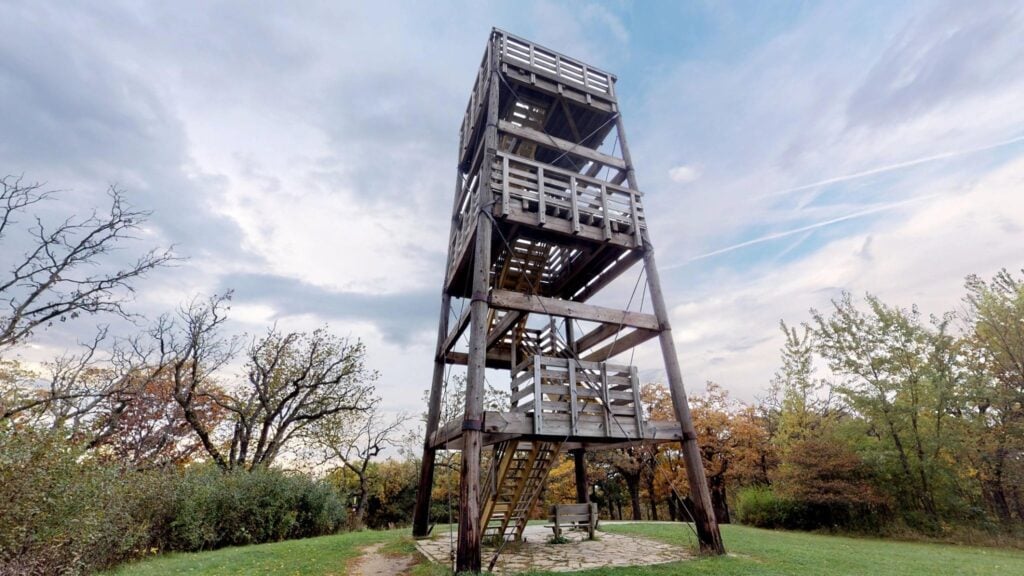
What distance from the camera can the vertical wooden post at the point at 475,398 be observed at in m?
6.48

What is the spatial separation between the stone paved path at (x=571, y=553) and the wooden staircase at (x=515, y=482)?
2.32 ft

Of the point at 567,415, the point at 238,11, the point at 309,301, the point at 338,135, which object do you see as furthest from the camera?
the point at 309,301

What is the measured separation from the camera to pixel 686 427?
27.9 feet

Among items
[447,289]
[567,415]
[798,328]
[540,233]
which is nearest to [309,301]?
[447,289]

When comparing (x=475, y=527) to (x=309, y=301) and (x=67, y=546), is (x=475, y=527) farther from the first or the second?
(x=309, y=301)

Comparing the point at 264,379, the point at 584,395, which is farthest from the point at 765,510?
the point at 264,379

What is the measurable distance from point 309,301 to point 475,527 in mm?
17395

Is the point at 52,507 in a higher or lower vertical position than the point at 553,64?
lower

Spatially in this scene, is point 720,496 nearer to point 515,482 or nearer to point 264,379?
point 515,482

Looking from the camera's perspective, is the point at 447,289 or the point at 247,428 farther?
the point at 247,428

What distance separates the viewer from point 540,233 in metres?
9.48

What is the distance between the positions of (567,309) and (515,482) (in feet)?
14.3

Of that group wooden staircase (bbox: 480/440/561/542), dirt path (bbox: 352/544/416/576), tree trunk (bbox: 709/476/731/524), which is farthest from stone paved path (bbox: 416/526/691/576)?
tree trunk (bbox: 709/476/731/524)

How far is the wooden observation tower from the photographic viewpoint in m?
7.83
